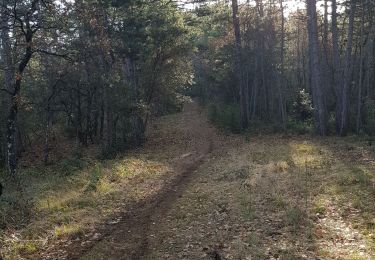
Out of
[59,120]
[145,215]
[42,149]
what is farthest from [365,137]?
[59,120]

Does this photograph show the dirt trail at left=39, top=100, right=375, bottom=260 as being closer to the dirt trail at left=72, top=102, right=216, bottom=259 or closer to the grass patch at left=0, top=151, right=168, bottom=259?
the dirt trail at left=72, top=102, right=216, bottom=259

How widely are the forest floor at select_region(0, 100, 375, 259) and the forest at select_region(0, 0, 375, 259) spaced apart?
0.17 feet

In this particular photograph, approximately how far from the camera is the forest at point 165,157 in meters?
9.33

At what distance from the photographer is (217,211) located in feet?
37.1

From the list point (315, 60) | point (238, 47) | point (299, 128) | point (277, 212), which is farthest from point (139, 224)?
point (238, 47)

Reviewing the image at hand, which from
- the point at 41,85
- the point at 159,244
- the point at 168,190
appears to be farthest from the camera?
the point at 41,85

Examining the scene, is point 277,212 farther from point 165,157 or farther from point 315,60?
point 315,60

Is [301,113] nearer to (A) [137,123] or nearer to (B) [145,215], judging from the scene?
(A) [137,123]

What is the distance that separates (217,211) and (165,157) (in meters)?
10.2

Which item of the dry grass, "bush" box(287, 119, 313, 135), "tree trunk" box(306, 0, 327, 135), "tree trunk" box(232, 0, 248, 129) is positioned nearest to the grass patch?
the dry grass

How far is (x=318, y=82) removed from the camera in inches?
936

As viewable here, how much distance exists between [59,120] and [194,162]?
2078cm

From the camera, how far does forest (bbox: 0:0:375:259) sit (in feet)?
30.6

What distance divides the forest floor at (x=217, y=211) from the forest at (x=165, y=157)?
0.05 metres
